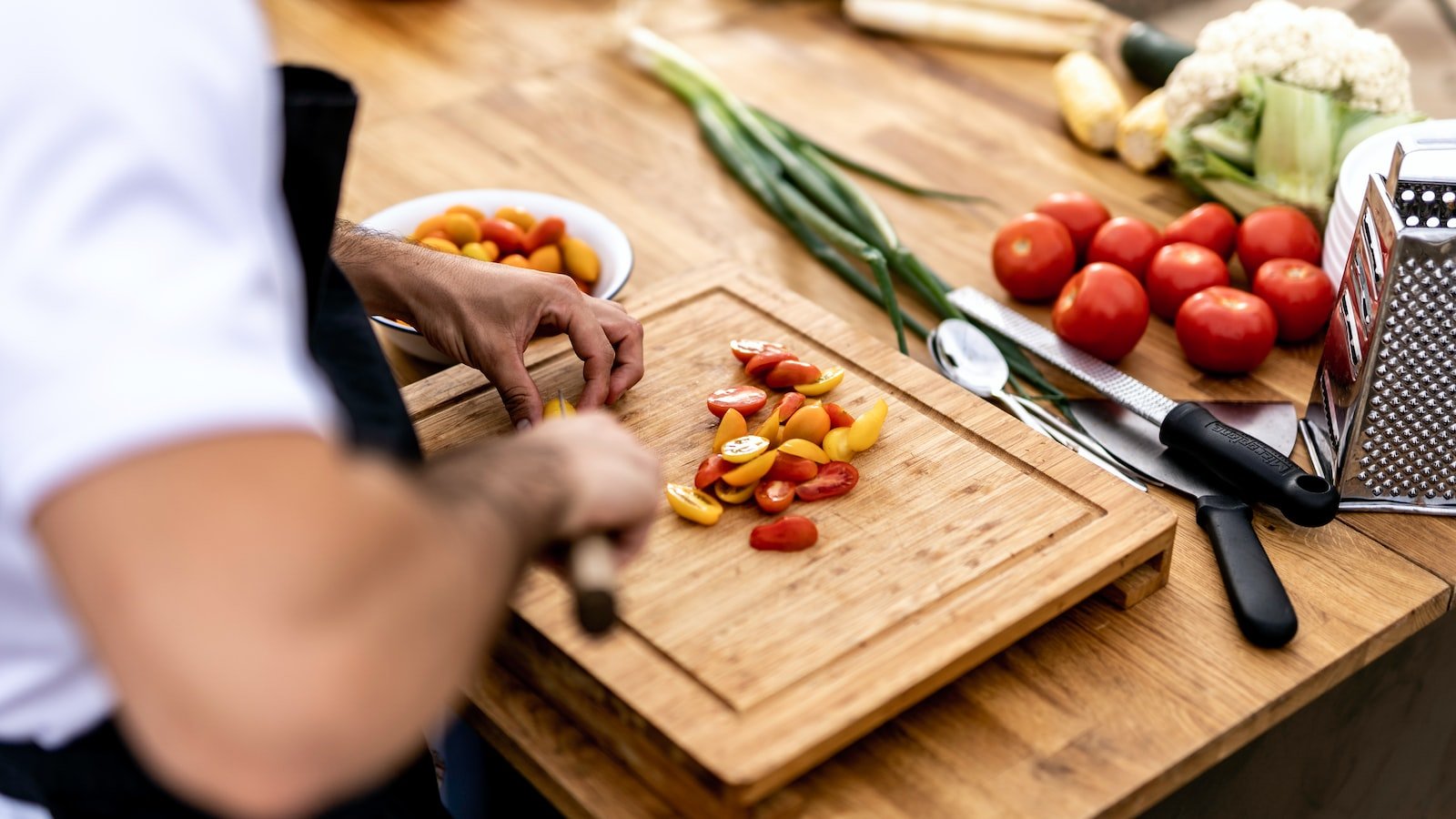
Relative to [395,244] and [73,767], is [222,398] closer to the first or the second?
[73,767]

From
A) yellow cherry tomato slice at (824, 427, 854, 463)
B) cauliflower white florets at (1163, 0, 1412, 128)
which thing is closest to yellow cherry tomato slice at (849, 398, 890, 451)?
yellow cherry tomato slice at (824, 427, 854, 463)

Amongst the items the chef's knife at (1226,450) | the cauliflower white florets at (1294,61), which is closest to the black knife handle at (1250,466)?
the chef's knife at (1226,450)

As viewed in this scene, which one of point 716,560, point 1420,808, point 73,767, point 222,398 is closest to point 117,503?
point 222,398

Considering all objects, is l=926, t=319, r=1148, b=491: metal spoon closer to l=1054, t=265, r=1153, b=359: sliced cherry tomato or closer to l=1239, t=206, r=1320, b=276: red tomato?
l=1054, t=265, r=1153, b=359: sliced cherry tomato

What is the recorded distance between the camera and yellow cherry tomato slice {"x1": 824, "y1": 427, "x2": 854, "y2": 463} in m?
1.21

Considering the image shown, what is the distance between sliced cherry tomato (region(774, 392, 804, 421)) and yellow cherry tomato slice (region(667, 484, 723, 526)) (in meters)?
0.13

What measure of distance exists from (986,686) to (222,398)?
732 millimetres

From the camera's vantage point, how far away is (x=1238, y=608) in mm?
1137

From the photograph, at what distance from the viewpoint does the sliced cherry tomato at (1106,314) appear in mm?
1468

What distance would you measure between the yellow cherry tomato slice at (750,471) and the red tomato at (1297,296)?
2.29ft

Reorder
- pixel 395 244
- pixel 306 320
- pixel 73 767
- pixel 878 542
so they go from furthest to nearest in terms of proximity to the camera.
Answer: pixel 395 244 < pixel 878 542 < pixel 306 320 < pixel 73 767

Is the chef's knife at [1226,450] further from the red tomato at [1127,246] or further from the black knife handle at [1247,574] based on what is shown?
the red tomato at [1127,246]

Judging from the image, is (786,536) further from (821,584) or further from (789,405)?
(789,405)

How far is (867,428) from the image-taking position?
1.22 meters
